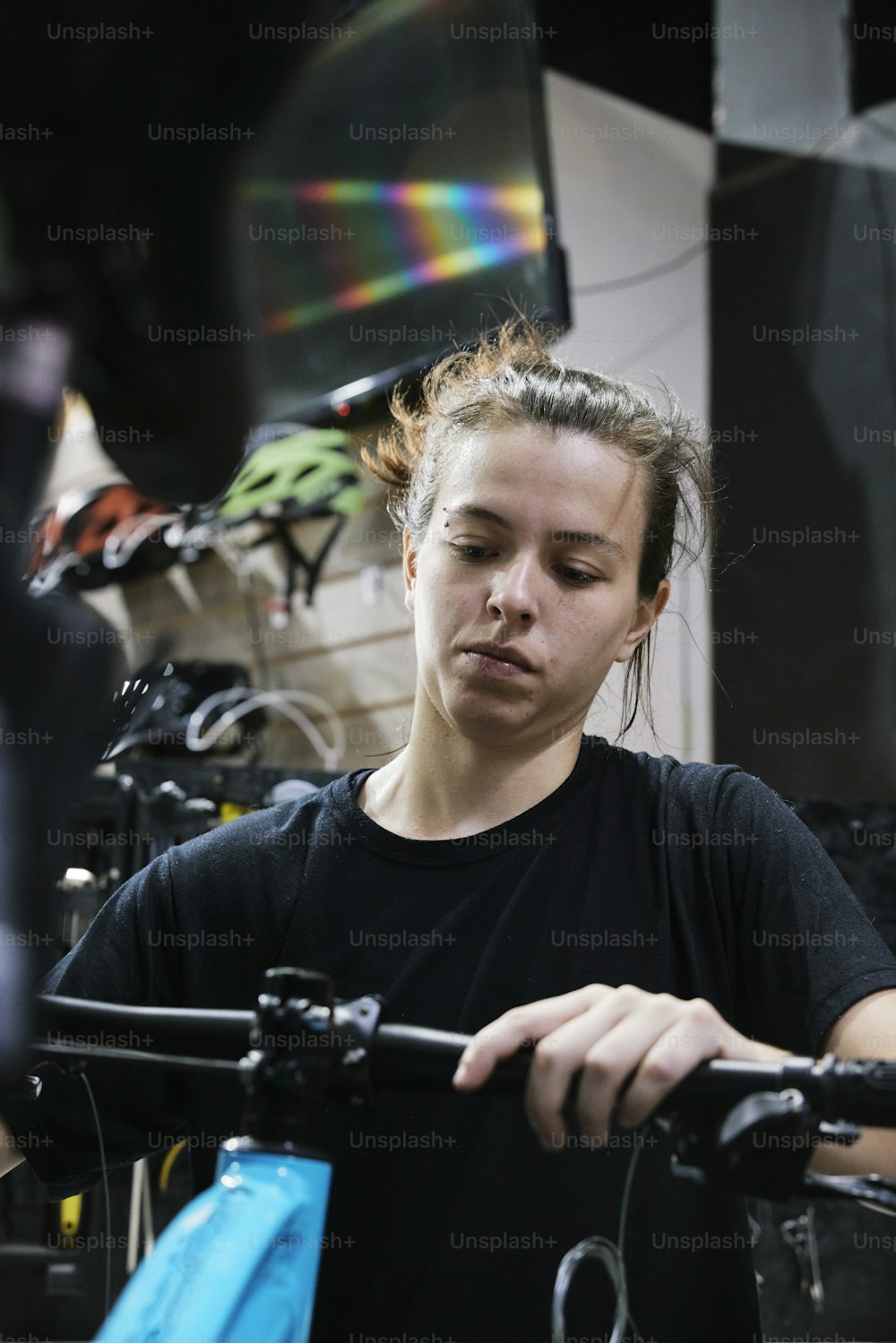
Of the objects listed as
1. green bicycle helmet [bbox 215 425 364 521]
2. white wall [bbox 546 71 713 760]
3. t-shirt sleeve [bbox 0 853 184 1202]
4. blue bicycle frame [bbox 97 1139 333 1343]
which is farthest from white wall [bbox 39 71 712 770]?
blue bicycle frame [bbox 97 1139 333 1343]

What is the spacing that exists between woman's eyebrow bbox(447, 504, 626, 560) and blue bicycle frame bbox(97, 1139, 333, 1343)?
738 millimetres

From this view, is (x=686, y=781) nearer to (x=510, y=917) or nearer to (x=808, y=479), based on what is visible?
(x=510, y=917)

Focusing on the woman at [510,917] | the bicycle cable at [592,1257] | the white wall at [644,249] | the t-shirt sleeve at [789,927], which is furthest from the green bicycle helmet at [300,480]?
the bicycle cable at [592,1257]

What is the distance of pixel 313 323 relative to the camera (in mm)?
3326

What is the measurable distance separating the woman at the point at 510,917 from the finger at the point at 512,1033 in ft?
1.45

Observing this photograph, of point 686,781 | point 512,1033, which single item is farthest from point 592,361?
point 512,1033

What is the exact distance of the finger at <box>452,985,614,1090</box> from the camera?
635mm

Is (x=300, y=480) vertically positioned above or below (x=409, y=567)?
above

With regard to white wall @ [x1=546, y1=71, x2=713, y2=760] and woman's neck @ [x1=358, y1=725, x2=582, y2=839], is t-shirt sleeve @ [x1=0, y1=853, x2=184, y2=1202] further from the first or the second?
white wall @ [x1=546, y1=71, x2=713, y2=760]

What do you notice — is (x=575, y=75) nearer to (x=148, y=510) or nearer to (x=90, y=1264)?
(x=148, y=510)

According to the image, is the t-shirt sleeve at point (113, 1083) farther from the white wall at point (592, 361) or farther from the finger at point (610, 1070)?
the white wall at point (592, 361)

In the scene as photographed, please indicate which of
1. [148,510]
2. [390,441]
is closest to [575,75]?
[148,510]

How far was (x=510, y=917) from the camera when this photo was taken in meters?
1.23

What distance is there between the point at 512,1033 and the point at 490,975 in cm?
57
